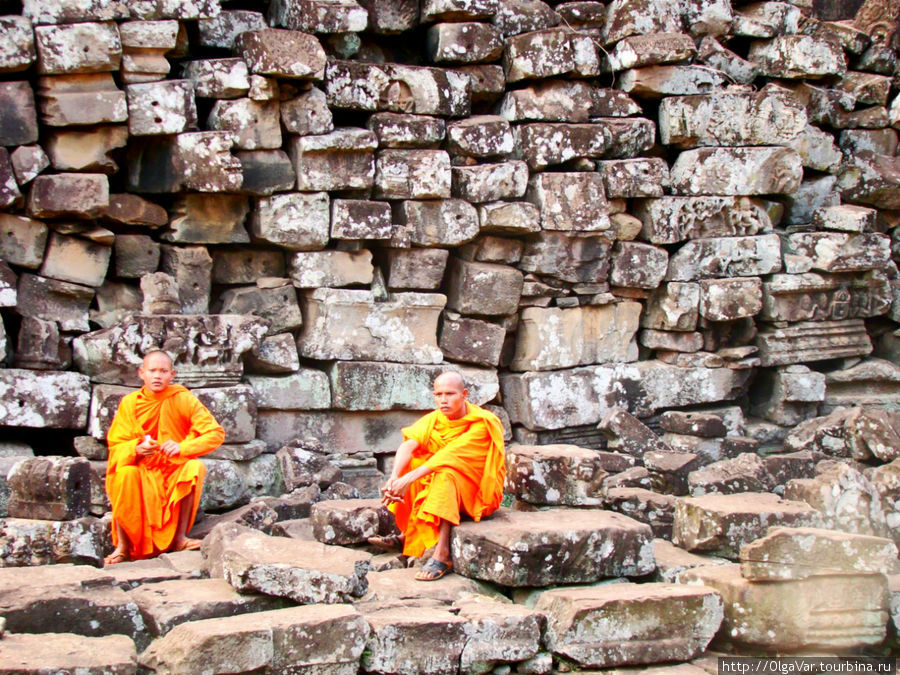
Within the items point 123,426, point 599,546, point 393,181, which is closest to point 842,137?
point 393,181

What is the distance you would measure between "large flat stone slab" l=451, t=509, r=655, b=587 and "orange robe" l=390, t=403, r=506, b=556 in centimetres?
17

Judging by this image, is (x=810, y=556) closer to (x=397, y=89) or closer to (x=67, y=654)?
(x=67, y=654)

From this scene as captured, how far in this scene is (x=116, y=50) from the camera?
7.01 m

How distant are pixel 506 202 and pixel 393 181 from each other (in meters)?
0.92

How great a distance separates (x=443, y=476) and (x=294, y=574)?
112cm

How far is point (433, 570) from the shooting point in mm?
5496

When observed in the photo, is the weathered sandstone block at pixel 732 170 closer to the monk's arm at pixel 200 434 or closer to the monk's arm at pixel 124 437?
the monk's arm at pixel 200 434

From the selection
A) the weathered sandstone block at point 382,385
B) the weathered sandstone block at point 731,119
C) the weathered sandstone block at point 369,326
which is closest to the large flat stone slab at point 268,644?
the weathered sandstone block at point 382,385

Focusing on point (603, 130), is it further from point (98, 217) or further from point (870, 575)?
point (870, 575)

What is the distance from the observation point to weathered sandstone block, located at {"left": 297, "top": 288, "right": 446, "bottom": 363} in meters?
7.91

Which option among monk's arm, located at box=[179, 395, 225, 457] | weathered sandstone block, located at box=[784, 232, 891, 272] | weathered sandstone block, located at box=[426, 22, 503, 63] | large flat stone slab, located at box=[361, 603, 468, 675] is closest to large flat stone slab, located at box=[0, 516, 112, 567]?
monk's arm, located at box=[179, 395, 225, 457]

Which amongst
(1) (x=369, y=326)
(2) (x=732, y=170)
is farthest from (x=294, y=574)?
(2) (x=732, y=170)

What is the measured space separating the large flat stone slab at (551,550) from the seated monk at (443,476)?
14 centimetres

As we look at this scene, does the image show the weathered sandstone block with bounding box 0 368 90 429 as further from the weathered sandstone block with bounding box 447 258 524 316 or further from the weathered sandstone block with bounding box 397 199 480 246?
the weathered sandstone block with bounding box 447 258 524 316
